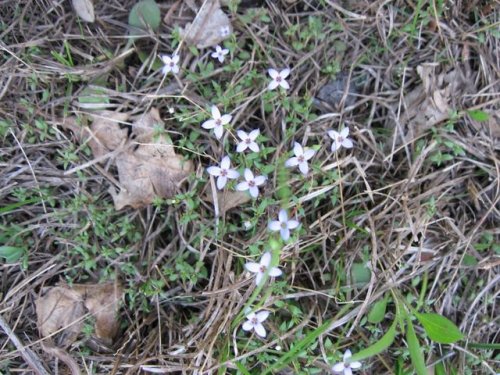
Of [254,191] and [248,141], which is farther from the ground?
[248,141]

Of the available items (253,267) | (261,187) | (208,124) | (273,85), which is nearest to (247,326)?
(253,267)

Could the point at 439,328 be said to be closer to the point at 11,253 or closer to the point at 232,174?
the point at 232,174

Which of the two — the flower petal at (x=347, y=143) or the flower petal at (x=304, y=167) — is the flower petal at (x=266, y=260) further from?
A: the flower petal at (x=347, y=143)

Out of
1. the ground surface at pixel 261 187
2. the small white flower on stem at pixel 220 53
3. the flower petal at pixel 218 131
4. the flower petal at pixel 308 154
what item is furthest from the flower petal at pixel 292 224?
the small white flower on stem at pixel 220 53

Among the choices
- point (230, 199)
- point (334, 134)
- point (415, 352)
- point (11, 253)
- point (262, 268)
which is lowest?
point (415, 352)

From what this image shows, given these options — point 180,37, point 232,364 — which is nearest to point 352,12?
point 180,37

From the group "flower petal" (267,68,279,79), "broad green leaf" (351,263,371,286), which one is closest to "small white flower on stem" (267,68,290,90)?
"flower petal" (267,68,279,79)
